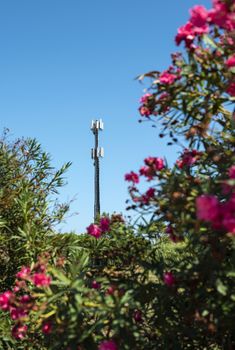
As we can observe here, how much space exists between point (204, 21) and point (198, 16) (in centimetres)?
6

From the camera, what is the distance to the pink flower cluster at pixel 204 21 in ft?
12.1

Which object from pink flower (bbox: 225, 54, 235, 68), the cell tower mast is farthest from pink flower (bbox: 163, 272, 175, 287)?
the cell tower mast

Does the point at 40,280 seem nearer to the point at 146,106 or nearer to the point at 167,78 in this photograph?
the point at 146,106

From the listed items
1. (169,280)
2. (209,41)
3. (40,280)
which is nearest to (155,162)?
(169,280)

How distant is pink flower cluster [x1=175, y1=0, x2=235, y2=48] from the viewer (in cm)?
369

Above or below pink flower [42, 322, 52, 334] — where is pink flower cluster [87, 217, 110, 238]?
above

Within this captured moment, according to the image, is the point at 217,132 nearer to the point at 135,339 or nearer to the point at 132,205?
the point at 132,205

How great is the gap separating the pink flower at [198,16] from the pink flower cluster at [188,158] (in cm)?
99

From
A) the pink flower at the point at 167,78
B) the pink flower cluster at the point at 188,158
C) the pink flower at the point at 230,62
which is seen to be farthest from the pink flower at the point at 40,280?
the pink flower at the point at 230,62

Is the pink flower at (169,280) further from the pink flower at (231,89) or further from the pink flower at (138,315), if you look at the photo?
the pink flower at (231,89)

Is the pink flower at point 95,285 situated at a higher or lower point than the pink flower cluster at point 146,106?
lower

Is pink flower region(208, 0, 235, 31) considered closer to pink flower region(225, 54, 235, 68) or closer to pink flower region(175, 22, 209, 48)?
pink flower region(175, 22, 209, 48)

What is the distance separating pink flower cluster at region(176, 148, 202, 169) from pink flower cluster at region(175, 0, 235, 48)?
0.85 m

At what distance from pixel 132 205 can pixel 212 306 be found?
1.00 m
